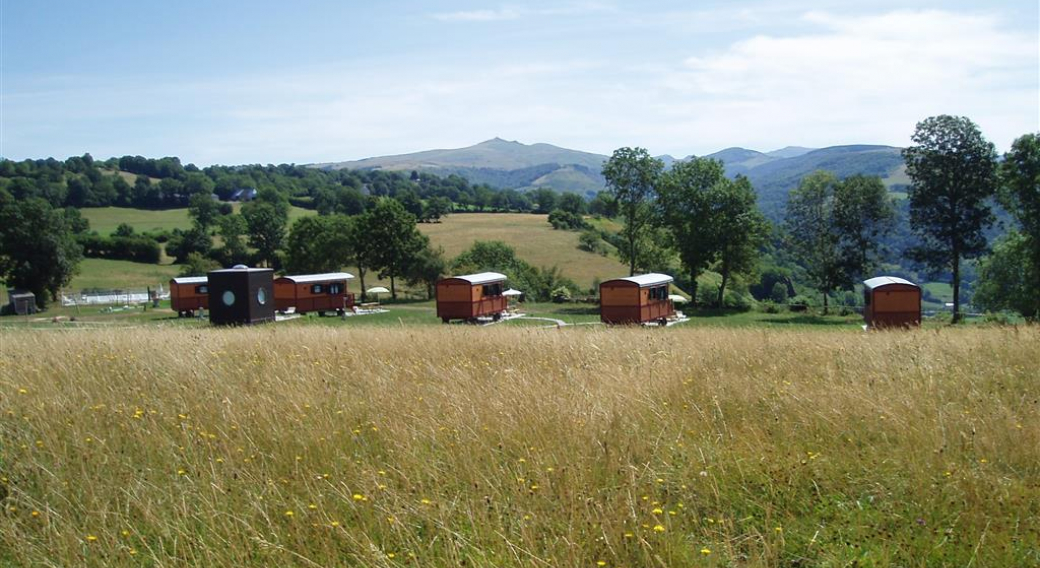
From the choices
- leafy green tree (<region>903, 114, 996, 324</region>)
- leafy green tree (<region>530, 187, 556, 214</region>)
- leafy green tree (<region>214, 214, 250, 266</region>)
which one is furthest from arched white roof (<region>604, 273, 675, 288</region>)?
leafy green tree (<region>530, 187, 556, 214</region>)

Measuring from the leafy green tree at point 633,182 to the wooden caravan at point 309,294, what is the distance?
1791 cm

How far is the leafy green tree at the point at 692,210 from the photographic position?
4619 cm

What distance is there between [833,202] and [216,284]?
3476cm

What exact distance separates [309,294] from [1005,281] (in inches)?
1562

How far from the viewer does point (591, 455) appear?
425 cm

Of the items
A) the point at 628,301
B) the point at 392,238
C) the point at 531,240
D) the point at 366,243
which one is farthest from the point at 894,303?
the point at 531,240

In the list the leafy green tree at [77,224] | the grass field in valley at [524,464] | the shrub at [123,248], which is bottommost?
the grass field in valley at [524,464]

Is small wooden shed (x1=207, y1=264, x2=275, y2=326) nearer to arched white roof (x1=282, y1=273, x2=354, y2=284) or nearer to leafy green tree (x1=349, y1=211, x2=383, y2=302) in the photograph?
arched white roof (x1=282, y1=273, x2=354, y2=284)

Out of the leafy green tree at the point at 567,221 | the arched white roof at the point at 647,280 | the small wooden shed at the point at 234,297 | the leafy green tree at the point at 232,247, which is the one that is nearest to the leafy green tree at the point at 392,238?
the small wooden shed at the point at 234,297

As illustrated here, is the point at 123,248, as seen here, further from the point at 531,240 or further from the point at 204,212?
the point at 531,240

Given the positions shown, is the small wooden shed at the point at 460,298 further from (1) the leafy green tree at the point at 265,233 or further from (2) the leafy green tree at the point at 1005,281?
(1) the leafy green tree at the point at 265,233

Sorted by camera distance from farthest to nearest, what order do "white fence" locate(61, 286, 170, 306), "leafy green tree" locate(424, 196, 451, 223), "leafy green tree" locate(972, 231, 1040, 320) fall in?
"leafy green tree" locate(424, 196, 451, 223), "white fence" locate(61, 286, 170, 306), "leafy green tree" locate(972, 231, 1040, 320)

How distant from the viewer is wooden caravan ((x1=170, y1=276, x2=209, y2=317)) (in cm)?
4178

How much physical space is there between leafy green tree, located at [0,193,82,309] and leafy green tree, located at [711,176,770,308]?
41.7 m
